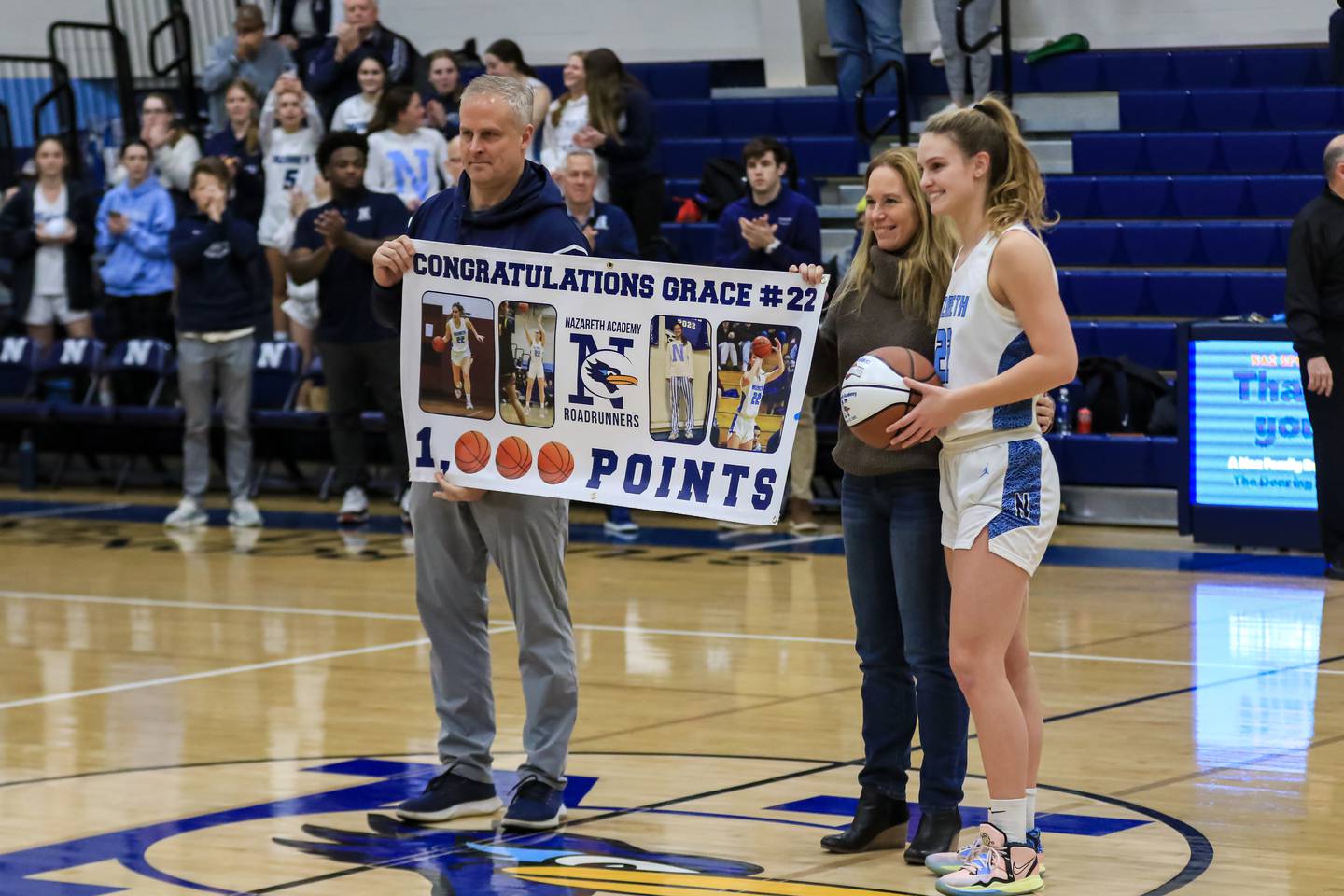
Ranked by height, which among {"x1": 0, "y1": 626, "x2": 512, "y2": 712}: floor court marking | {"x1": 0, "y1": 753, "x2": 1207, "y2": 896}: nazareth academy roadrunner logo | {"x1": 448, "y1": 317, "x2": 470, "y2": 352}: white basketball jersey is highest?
{"x1": 448, "y1": 317, "x2": 470, "y2": 352}: white basketball jersey

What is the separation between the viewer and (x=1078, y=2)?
53.3ft

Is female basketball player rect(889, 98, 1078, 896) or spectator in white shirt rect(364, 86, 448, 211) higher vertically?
spectator in white shirt rect(364, 86, 448, 211)

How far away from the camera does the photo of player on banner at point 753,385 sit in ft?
17.3

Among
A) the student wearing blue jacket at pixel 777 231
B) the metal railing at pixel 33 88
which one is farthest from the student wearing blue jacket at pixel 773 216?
the metal railing at pixel 33 88

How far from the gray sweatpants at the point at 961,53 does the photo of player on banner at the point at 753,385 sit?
10296 mm

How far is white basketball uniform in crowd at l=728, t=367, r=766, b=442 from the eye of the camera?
5.32 metres

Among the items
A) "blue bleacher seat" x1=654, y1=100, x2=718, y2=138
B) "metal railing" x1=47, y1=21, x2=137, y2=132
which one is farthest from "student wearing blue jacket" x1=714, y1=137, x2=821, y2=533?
"metal railing" x1=47, y1=21, x2=137, y2=132

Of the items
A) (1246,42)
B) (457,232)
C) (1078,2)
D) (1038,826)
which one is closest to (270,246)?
(1078,2)

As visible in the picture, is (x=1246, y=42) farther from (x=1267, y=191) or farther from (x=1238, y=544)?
(x=1238, y=544)

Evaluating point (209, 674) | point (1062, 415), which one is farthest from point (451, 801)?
point (1062, 415)

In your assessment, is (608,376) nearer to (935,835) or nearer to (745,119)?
(935,835)

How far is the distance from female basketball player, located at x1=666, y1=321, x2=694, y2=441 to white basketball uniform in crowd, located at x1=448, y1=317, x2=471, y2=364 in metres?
0.57

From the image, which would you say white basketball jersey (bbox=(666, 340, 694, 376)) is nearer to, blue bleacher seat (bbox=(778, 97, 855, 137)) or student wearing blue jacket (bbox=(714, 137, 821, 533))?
student wearing blue jacket (bbox=(714, 137, 821, 533))

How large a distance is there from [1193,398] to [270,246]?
7.13 metres
